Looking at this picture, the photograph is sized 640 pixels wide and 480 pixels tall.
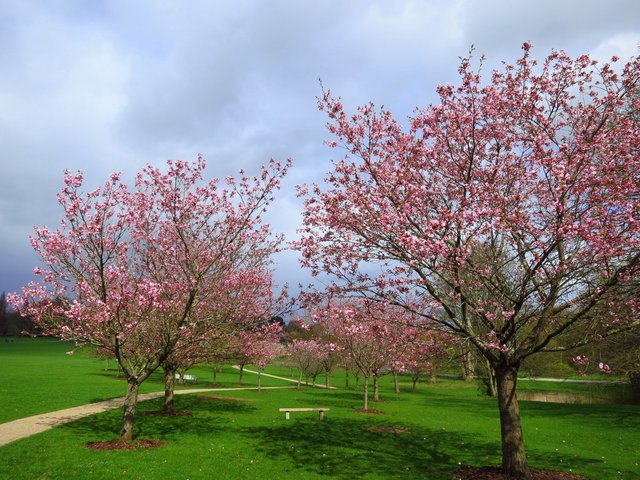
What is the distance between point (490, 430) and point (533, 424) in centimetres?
373

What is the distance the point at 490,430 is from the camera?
65.0 ft

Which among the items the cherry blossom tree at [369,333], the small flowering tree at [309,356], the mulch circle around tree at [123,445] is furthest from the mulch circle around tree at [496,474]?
the small flowering tree at [309,356]

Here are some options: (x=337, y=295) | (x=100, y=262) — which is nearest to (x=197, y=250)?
(x=100, y=262)

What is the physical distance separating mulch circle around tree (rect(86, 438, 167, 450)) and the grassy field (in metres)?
0.34

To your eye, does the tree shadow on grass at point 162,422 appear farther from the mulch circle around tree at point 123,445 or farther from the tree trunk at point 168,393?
the mulch circle around tree at point 123,445

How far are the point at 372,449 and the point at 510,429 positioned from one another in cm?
536

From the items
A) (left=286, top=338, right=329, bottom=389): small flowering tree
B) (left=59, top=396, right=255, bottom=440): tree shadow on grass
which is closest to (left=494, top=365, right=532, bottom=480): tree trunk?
(left=59, top=396, right=255, bottom=440): tree shadow on grass

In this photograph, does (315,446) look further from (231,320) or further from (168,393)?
(168,393)

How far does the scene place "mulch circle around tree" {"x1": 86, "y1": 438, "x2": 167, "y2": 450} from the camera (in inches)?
512

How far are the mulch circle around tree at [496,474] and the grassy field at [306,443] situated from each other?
467mm

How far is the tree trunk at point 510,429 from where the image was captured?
34.0 ft

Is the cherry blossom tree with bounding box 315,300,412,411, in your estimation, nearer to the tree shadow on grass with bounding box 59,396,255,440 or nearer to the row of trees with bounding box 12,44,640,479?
the row of trees with bounding box 12,44,640,479

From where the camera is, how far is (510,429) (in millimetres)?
10648

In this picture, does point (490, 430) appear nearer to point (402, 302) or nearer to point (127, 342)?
point (402, 302)
